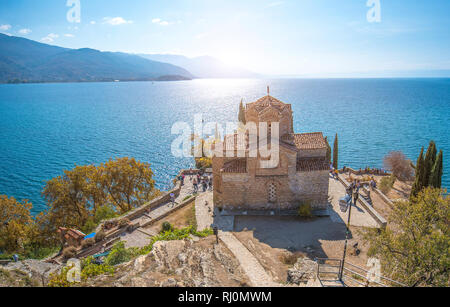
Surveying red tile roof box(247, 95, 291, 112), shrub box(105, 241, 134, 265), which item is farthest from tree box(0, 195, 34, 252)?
red tile roof box(247, 95, 291, 112)

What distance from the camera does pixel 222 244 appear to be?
1827cm

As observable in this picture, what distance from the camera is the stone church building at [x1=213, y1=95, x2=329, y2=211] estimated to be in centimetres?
2331

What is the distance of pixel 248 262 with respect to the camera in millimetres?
16312

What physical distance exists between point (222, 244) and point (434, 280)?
1158cm

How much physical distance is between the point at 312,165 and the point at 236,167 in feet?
22.3

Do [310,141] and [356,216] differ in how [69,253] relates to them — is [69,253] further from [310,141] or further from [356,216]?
[356,216]

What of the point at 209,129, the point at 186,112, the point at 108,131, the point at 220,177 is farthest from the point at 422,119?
the point at 108,131

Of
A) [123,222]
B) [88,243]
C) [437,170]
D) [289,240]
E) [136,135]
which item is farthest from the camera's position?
[136,135]

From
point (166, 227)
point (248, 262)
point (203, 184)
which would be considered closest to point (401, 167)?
point (203, 184)

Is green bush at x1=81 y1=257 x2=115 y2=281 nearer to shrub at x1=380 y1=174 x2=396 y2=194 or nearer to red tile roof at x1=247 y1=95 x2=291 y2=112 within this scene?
red tile roof at x1=247 y1=95 x2=291 y2=112

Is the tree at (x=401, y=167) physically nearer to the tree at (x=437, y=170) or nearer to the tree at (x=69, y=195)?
the tree at (x=437, y=170)

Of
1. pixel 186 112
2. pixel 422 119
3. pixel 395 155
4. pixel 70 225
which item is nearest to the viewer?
pixel 70 225

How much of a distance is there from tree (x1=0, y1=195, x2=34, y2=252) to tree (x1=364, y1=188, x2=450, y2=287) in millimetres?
30491
